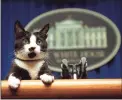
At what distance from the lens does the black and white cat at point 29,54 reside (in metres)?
0.80

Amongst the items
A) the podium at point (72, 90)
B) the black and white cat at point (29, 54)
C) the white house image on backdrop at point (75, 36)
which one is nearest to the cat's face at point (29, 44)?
the black and white cat at point (29, 54)

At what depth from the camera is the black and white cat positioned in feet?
2.62

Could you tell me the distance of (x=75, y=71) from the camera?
83cm

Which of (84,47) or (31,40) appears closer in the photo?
(31,40)

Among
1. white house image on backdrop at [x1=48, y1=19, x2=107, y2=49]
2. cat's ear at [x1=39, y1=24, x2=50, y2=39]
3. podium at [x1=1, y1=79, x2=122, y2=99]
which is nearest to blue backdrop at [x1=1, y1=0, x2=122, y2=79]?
white house image on backdrop at [x1=48, y1=19, x2=107, y2=49]

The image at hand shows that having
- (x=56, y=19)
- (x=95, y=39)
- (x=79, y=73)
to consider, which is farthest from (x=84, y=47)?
(x=79, y=73)

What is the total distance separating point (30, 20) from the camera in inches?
100

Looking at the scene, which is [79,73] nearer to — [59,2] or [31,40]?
[31,40]

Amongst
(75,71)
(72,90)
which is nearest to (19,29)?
(75,71)

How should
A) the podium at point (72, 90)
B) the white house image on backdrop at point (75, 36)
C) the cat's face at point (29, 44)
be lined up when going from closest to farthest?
1. the podium at point (72, 90)
2. the cat's face at point (29, 44)
3. the white house image on backdrop at point (75, 36)

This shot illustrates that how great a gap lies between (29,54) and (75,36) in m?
1.70

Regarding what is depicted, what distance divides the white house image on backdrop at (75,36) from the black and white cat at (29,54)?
1.64 metres

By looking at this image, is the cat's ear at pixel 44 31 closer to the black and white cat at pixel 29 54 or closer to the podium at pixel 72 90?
the black and white cat at pixel 29 54

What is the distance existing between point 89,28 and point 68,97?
77.5 inches
